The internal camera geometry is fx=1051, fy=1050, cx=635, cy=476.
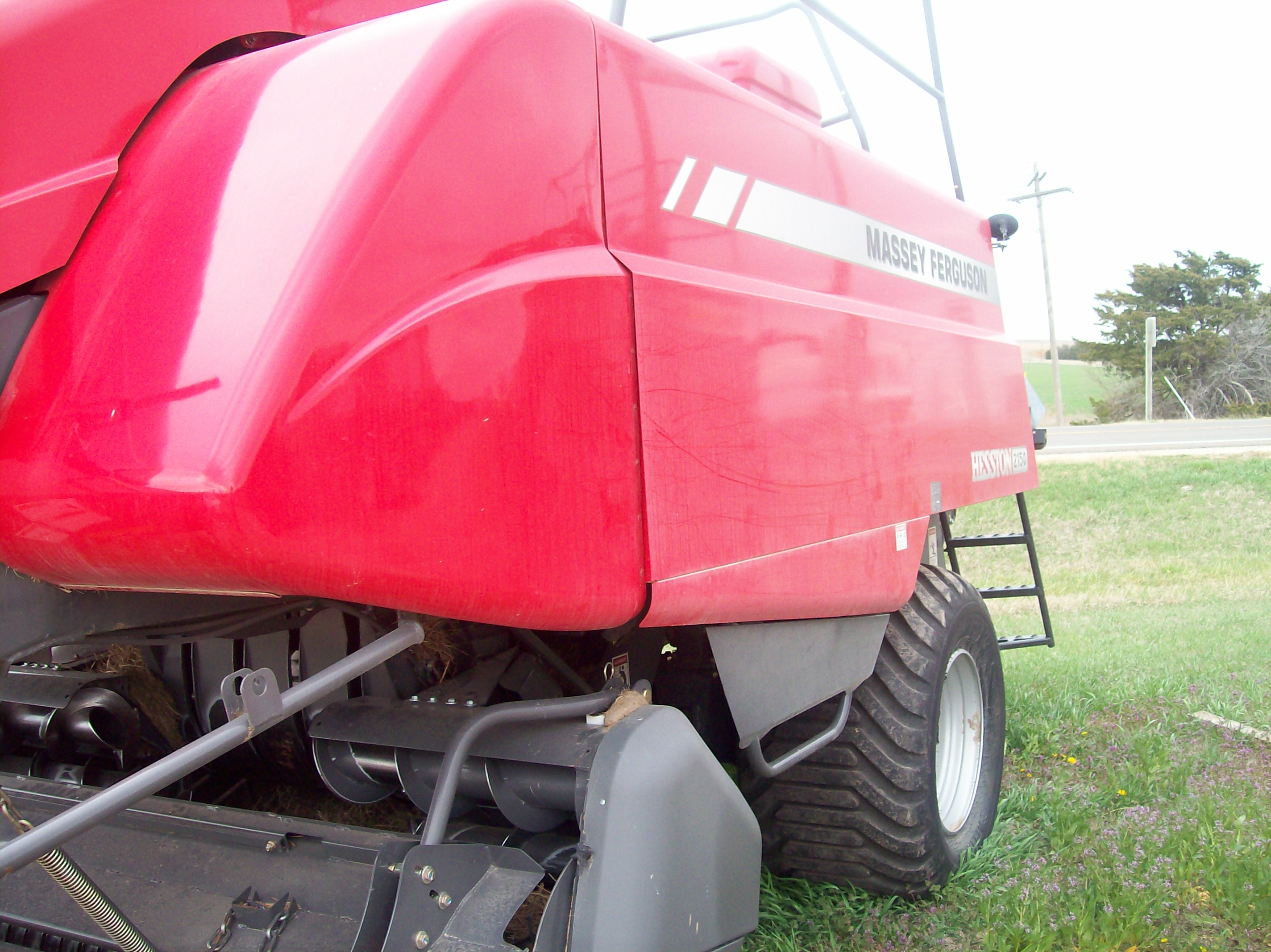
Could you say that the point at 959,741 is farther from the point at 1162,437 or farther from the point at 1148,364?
the point at 1148,364

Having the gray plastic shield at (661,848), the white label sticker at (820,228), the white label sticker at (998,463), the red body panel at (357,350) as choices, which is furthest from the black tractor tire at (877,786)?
the red body panel at (357,350)

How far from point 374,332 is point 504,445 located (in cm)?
25

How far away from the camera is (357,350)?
4.64ft

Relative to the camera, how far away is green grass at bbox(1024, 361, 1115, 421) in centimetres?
3472

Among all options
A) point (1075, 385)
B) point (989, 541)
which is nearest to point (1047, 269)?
point (1075, 385)

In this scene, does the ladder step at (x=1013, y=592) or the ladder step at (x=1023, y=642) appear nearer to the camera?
the ladder step at (x=1023, y=642)

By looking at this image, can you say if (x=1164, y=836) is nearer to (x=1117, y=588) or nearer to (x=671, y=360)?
(x=671, y=360)

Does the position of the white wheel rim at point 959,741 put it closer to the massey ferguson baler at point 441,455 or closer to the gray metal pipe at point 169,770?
the massey ferguson baler at point 441,455

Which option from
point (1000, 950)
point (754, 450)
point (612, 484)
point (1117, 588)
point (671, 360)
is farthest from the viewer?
point (1117, 588)

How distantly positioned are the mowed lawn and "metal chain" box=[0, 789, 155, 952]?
1.58 m

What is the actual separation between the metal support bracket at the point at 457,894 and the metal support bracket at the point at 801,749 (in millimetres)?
680

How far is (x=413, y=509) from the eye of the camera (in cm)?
146

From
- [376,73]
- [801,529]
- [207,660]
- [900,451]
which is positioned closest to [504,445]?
[376,73]

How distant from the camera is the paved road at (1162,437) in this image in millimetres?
17297
